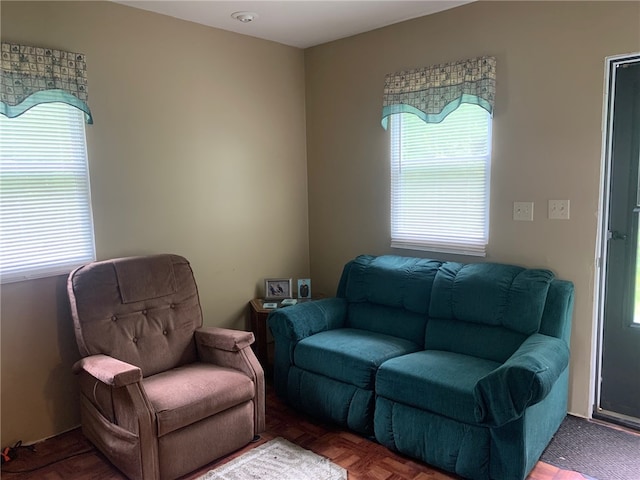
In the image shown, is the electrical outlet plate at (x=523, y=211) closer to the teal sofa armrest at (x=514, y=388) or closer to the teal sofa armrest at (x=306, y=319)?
the teal sofa armrest at (x=514, y=388)

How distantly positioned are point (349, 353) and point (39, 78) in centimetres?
224

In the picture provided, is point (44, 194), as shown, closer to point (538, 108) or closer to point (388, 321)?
point (388, 321)

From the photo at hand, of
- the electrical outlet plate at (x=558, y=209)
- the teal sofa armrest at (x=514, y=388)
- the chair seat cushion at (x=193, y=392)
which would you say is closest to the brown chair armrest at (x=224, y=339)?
the chair seat cushion at (x=193, y=392)

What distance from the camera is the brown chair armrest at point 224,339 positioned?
2.71 metres

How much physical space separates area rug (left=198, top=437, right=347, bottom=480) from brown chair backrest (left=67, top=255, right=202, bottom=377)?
68 cm

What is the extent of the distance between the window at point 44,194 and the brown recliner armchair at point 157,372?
202 millimetres

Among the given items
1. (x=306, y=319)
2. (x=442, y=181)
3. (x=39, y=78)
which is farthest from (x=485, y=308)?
(x=39, y=78)

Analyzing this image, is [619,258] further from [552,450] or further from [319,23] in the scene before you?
[319,23]

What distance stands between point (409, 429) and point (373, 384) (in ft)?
1.02

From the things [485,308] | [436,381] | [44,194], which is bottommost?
[436,381]

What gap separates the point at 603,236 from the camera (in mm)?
2682

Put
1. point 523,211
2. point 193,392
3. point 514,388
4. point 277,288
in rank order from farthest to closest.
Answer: point 277,288, point 523,211, point 193,392, point 514,388

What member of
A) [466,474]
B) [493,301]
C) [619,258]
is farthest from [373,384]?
[619,258]

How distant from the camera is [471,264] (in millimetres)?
2945
